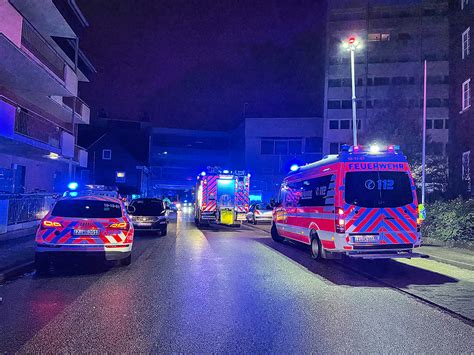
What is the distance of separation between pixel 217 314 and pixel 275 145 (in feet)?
175

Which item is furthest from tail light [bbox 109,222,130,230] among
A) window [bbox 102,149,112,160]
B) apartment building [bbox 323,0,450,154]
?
window [bbox 102,149,112,160]

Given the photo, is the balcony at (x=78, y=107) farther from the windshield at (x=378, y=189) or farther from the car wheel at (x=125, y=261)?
the windshield at (x=378, y=189)

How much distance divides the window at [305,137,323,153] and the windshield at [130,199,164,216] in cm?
4115

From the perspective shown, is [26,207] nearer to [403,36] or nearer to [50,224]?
[50,224]

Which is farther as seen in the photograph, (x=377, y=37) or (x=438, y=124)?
(x=377, y=37)

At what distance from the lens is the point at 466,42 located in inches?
818

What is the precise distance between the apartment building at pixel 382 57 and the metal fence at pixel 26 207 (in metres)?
40.5

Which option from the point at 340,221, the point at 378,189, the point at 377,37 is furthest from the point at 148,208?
the point at 377,37

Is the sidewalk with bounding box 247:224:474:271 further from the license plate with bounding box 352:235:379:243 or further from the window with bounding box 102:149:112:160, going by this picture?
the window with bounding box 102:149:112:160

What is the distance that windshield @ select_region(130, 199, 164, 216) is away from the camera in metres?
18.6

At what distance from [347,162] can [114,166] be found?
1986 inches

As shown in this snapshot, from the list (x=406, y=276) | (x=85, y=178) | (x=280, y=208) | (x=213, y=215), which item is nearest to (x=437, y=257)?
(x=406, y=276)

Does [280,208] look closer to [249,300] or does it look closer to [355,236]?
[355,236]

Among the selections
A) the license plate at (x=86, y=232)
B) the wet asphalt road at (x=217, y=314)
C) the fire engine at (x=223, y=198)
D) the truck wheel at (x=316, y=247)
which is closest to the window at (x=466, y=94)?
the fire engine at (x=223, y=198)
